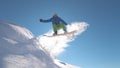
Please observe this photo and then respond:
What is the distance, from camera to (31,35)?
42.6 meters

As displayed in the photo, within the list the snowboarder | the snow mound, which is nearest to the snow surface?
the snow mound

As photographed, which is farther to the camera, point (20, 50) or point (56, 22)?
point (56, 22)

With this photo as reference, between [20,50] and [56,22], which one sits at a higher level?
[56,22]

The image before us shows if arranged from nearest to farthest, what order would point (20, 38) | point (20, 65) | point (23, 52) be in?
point (20, 65), point (23, 52), point (20, 38)

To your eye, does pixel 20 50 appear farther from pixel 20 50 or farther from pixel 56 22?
pixel 56 22

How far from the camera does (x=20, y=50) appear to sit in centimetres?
3612

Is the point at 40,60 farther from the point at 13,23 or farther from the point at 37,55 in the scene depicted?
the point at 13,23

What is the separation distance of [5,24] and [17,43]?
15.5ft

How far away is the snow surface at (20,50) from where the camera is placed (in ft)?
106

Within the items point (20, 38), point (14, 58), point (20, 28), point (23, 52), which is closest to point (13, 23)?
point (20, 28)

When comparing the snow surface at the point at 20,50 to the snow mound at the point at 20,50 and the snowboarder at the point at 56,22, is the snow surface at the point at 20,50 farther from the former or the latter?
the snowboarder at the point at 56,22

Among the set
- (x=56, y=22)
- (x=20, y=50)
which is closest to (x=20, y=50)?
(x=20, y=50)

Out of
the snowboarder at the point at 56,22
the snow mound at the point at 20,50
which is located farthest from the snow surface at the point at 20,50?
the snowboarder at the point at 56,22

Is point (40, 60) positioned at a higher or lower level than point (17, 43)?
lower
